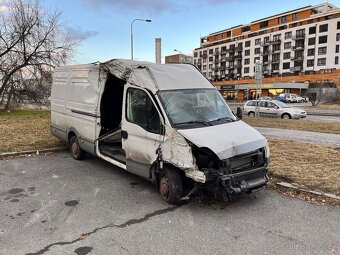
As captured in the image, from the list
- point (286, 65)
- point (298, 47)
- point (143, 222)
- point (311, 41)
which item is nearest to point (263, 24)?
point (286, 65)

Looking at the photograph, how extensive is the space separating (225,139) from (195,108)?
40.5 inches

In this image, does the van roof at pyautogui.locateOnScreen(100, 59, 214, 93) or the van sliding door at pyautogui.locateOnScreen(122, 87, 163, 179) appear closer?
the van sliding door at pyautogui.locateOnScreen(122, 87, 163, 179)

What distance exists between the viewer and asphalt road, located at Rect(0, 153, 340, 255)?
12.7 feet

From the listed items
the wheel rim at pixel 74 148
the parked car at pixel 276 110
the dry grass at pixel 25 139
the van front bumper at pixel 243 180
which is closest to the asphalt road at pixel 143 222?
the van front bumper at pixel 243 180

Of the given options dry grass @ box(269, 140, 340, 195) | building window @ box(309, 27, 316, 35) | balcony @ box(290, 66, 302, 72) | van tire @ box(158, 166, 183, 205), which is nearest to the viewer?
van tire @ box(158, 166, 183, 205)

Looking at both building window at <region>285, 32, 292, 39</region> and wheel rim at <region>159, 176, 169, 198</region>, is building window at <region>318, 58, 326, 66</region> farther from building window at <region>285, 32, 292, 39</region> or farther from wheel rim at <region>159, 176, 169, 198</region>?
wheel rim at <region>159, 176, 169, 198</region>

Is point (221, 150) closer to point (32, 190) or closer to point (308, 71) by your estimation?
point (32, 190)

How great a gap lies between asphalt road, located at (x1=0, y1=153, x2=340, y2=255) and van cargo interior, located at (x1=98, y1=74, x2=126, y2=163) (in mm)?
975

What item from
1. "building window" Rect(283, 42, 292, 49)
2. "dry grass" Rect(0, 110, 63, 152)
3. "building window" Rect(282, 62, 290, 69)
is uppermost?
"building window" Rect(283, 42, 292, 49)

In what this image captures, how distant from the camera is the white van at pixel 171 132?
4.82m

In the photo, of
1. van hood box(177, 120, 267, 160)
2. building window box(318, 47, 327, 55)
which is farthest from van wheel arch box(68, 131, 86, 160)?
building window box(318, 47, 327, 55)

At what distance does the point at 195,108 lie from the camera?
570 cm

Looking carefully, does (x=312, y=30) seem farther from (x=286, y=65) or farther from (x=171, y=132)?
(x=171, y=132)

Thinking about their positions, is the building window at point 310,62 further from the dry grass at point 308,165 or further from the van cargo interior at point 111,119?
the van cargo interior at point 111,119
